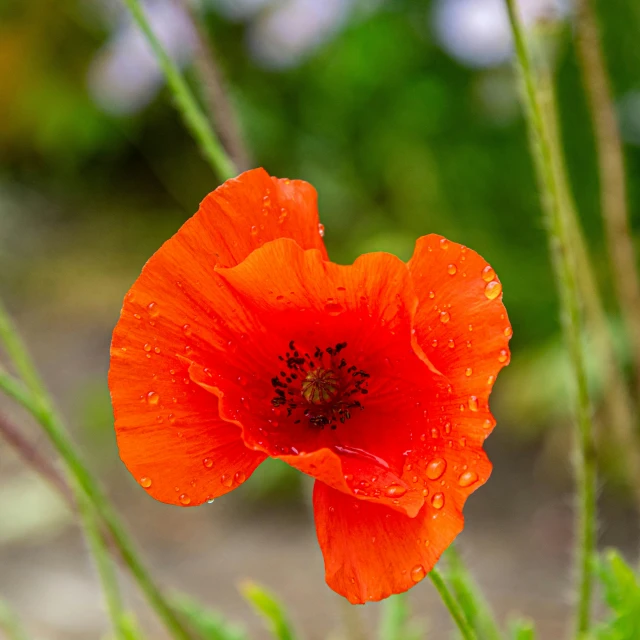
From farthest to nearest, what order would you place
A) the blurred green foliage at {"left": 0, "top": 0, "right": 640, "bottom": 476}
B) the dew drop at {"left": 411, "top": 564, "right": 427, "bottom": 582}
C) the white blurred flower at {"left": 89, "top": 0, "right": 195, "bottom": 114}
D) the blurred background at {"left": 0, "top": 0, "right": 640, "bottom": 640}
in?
the white blurred flower at {"left": 89, "top": 0, "right": 195, "bottom": 114} < the blurred green foliage at {"left": 0, "top": 0, "right": 640, "bottom": 476} < the blurred background at {"left": 0, "top": 0, "right": 640, "bottom": 640} < the dew drop at {"left": 411, "top": 564, "right": 427, "bottom": 582}

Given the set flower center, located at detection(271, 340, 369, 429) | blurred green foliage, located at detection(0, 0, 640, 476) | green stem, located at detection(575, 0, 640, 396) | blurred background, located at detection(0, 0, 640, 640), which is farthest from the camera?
blurred green foliage, located at detection(0, 0, 640, 476)

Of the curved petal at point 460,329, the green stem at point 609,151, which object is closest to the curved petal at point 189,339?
the curved petal at point 460,329

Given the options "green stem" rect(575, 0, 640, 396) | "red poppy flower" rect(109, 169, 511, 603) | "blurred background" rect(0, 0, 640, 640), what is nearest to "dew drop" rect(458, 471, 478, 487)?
"red poppy flower" rect(109, 169, 511, 603)

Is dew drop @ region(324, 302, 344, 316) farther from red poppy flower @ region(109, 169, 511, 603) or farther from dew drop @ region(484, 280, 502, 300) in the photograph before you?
dew drop @ region(484, 280, 502, 300)

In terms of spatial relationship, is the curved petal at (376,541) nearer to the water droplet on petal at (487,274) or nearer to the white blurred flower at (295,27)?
the water droplet on petal at (487,274)

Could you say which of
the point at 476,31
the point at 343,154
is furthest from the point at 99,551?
the point at 343,154

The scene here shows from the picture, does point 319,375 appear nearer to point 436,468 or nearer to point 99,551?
point 436,468

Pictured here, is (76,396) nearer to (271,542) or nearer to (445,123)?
(271,542)

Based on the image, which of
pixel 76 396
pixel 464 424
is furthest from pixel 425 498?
pixel 76 396
